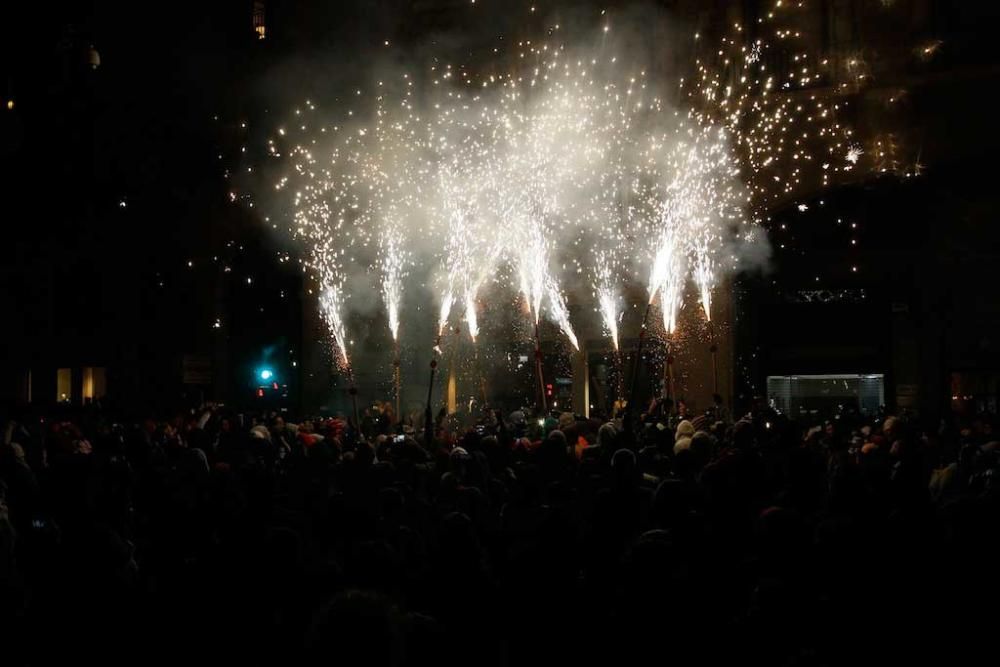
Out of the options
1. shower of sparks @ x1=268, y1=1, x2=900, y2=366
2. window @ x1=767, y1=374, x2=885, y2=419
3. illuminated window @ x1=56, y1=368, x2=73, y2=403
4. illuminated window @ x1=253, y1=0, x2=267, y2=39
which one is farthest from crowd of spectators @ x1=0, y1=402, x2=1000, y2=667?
illuminated window @ x1=56, y1=368, x2=73, y2=403

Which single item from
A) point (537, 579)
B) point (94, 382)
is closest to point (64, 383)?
point (94, 382)

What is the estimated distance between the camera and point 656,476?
26.6 ft

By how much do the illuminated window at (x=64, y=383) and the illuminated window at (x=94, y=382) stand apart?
0.73 meters

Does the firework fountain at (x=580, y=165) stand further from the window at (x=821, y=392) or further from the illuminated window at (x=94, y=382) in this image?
the illuminated window at (x=94, y=382)

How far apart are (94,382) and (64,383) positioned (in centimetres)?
161

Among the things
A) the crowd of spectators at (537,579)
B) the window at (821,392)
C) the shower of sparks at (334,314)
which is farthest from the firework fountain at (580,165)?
the crowd of spectators at (537,579)

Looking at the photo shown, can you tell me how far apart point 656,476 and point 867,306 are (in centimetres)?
1518

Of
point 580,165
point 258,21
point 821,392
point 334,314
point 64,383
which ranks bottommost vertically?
point 821,392

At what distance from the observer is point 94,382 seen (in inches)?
1179

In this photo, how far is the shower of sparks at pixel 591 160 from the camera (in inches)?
752

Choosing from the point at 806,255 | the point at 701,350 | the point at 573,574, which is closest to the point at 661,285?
the point at 701,350

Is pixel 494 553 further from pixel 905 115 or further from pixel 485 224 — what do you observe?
pixel 905 115

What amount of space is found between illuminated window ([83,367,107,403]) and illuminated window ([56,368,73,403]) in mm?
728

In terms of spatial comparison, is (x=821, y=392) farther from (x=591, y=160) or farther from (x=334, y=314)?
(x=334, y=314)
